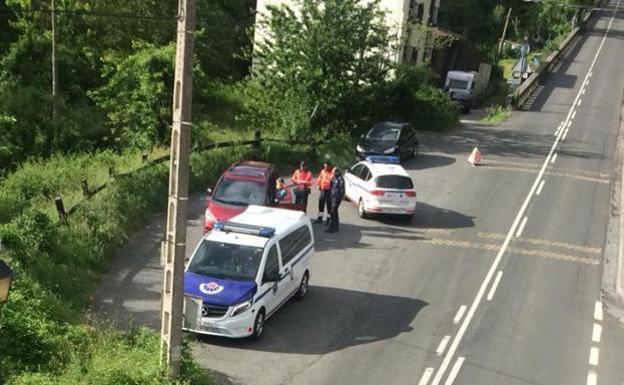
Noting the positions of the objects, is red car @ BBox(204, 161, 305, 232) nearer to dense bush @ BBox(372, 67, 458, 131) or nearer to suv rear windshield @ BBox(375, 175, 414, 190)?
suv rear windshield @ BBox(375, 175, 414, 190)

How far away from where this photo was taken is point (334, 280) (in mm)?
18250

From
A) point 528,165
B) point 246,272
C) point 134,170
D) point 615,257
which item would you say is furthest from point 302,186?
point 528,165

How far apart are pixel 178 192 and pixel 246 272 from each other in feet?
15.1

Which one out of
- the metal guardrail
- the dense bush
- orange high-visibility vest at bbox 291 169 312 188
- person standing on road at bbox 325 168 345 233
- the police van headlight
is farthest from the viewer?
the metal guardrail

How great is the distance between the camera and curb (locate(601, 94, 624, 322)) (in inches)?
727

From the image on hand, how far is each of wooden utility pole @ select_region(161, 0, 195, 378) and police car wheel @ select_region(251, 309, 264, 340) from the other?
3398 mm

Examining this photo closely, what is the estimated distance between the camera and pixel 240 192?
20000 mm

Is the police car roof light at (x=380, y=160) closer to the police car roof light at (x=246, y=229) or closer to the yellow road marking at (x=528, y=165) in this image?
the yellow road marking at (x=528, y=165)

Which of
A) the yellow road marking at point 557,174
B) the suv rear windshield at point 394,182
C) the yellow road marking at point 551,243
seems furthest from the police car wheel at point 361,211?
the yellow road marking at point 557,174

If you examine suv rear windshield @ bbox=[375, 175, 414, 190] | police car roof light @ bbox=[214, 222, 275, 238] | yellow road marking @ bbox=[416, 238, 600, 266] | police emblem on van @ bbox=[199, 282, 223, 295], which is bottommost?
yellow road marking @ bbox=[416, 238, 600, 266]

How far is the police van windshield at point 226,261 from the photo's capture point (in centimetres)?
1480

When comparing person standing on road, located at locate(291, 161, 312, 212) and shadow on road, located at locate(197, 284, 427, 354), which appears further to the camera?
person standing on road, located at locate(291, 161, 312, 212)

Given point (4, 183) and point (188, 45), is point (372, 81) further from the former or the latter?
point (188, 45)

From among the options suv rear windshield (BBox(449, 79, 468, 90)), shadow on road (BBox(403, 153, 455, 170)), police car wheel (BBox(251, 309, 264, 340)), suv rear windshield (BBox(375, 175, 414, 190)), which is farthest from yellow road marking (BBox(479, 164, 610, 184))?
suv rear windshield (BBox(449, 79, 468, 90))
